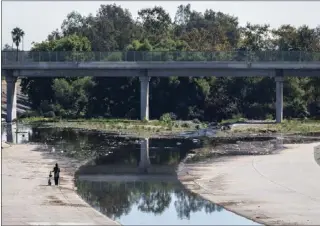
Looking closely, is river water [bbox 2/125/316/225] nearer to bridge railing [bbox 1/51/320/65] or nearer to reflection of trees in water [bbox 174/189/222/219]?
reflection of trees in water [bbox 174/189/222/219]

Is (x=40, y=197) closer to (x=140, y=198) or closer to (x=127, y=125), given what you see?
(x=140, y=198)

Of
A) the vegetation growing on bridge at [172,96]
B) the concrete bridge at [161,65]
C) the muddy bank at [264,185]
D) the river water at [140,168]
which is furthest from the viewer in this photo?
the vegetation growing on bridge at [172,96]

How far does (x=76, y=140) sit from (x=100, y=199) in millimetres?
45280

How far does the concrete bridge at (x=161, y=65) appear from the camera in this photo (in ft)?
397

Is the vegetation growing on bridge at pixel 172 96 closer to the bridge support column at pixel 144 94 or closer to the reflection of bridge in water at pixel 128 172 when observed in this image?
the bridge support column at pixel 144 94

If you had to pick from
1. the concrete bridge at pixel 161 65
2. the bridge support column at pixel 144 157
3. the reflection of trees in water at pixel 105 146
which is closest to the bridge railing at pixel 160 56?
the concrete bridge at pixel 161 65

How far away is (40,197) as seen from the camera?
166 ft

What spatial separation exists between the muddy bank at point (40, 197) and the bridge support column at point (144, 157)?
5612 mm

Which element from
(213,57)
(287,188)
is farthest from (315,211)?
(213,57)

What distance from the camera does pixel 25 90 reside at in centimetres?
15750

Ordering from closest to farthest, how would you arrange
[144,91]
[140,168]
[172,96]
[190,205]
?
[190,205] → [140,168] → [144,91] → [172,96]

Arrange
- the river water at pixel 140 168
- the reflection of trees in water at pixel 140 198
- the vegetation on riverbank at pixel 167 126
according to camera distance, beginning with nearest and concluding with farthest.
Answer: the river water at pixel 140 168 → the reflection of trees in water at pixel 140 198 → the vegetation on riverbank at pixel 167 126

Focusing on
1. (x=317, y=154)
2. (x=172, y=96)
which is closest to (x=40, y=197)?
(x=317, y=154)

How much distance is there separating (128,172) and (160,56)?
59.7 metres
